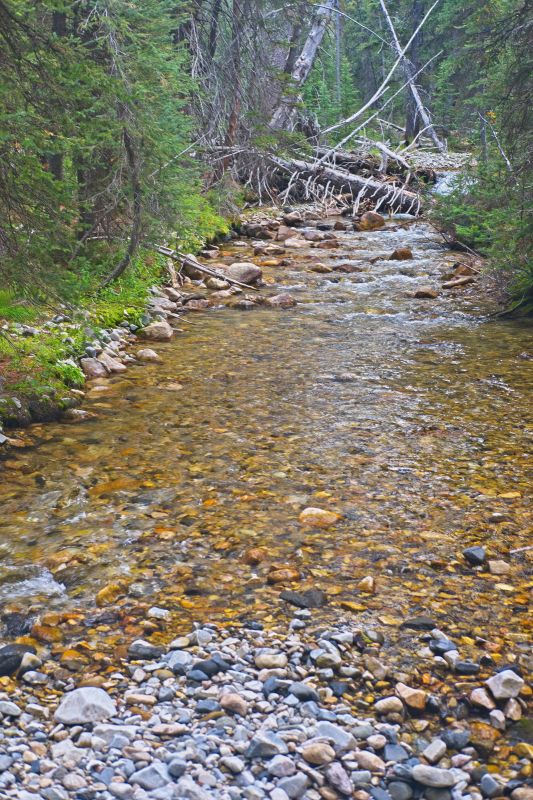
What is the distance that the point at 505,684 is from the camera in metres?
2.89

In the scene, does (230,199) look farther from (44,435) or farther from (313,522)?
(313,522)

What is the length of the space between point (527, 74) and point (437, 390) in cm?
403

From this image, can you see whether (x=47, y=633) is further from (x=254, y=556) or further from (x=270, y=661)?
(x=254, y=556)

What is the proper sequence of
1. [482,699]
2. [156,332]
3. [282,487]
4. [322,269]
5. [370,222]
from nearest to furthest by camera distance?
[482,699]
[282,487]
[156,332]
[322,269]
[370,222]

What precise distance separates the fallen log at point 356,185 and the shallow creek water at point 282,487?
38.8 ft

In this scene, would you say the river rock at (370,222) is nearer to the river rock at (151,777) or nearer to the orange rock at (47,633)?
the orange rock at (47,633)

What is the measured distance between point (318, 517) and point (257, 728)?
183 centimetres

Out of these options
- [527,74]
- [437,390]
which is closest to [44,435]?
[437,390]

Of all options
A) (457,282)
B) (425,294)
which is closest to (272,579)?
(425,294)

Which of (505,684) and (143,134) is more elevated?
(143,134)

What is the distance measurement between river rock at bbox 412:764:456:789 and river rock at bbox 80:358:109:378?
5.34 meters

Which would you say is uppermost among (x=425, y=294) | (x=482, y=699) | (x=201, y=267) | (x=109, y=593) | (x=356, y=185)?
(x=356, y=185)

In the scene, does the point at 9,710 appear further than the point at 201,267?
No

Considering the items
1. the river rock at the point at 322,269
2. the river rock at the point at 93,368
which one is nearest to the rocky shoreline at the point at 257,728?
the river rock at the point at 93,368
